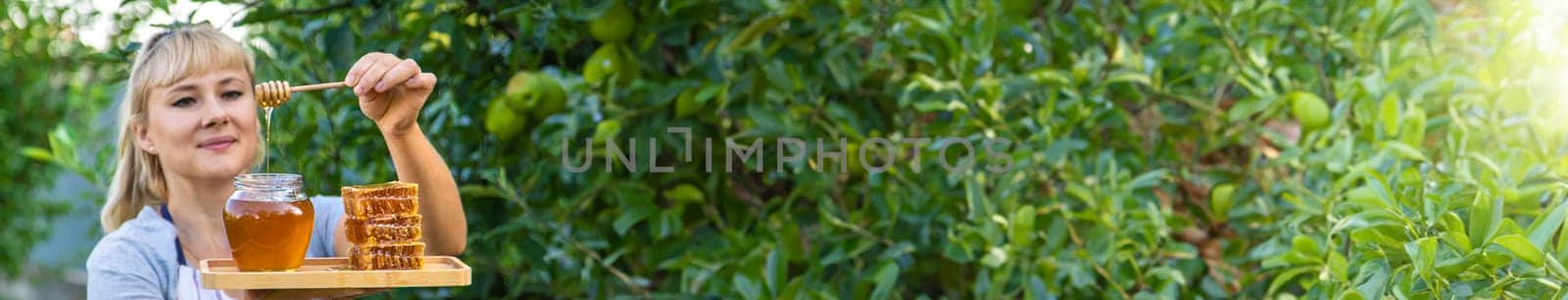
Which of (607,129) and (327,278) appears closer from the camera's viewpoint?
(327,278)

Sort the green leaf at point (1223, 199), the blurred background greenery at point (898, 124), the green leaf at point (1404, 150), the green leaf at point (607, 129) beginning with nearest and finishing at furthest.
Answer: the green leaf at point (1404, 150), the blurred background greenery at point (898, 124), the green leaf at point (607, 129), the green leaf at point (1223, 199)

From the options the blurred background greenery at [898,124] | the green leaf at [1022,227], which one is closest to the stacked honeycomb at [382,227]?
the blurred background greenery at [898,124]

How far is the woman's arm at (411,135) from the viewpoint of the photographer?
113 centimetres

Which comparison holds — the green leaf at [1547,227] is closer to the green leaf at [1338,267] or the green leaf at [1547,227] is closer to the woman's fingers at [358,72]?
the green leaf at [1338,267]

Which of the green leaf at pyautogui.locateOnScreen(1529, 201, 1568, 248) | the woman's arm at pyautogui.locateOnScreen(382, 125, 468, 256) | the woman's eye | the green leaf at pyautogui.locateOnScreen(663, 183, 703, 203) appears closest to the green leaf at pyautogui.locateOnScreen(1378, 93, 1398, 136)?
the green leaf at pyautogui.locateOnScreen(1529, 201, 1568, 248)

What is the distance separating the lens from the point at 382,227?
3.59ft

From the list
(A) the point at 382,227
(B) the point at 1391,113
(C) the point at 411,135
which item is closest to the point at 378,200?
(A) the point at 382,227

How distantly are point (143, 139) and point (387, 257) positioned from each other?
35 centimetres

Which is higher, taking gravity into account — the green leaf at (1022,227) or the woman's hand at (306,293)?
the woman's hand at (306,293)

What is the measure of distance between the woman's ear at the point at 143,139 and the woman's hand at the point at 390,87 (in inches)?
8.7

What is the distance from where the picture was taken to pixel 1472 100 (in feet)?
5.79

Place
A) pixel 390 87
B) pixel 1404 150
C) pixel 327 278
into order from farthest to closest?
pixel 1404 150 < pixel 390 87 < pixel 327 278

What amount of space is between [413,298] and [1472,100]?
1.24 meters

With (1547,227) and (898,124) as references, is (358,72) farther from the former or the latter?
(898,124)
